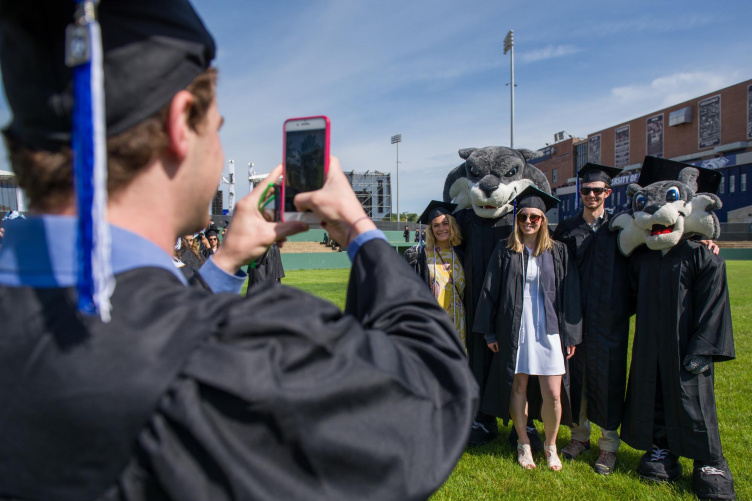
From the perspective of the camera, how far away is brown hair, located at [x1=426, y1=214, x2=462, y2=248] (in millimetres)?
4984

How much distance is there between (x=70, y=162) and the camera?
78cm

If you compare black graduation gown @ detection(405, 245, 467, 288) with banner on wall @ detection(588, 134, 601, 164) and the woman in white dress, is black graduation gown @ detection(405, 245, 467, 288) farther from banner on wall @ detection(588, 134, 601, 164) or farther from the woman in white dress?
banner on wall @ detection(588, 134, 601, 164)

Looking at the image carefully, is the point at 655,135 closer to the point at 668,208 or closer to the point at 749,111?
the point at 749,111

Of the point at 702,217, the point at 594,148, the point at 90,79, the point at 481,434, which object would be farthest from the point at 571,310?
the point at 594,148

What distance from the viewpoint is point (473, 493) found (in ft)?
12.8

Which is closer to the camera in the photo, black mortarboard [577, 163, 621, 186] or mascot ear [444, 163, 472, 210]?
black mortarboard [577, 163, 621, 186]

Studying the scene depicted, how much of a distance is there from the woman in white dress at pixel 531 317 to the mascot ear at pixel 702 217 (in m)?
0.98

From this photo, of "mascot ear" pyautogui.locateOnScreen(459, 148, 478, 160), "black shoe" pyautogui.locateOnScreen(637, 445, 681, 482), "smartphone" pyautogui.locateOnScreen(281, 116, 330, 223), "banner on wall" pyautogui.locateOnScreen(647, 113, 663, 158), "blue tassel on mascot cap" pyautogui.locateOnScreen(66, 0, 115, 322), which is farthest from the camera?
"banner on wall" pyautogui.locateOnScreen(647, 113, 663, 158)

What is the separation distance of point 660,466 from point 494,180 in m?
2.81

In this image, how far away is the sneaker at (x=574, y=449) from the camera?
14.8 ft

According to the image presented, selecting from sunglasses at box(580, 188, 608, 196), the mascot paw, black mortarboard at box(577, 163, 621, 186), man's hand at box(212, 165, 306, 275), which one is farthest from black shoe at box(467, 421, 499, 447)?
man's hand at box(212, 165, 306, 275)

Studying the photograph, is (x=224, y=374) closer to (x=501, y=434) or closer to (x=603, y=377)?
(x=603, y=377)

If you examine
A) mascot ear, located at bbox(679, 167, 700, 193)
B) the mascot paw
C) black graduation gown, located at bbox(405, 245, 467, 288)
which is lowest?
the mascot paw

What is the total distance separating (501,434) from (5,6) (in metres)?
5.29
